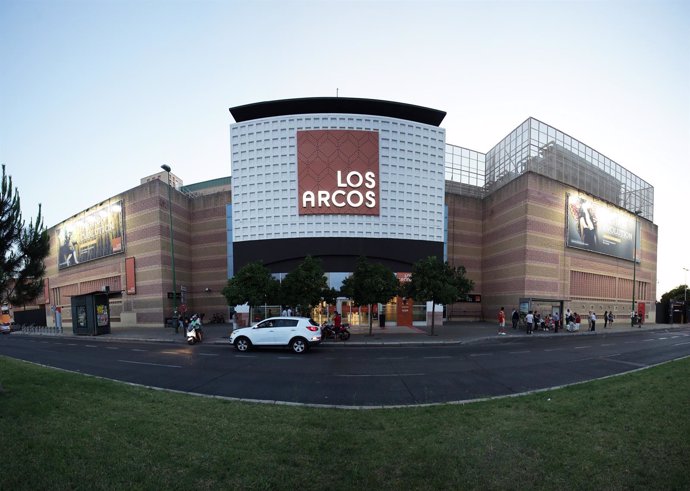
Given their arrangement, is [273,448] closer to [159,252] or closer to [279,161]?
[279,161]

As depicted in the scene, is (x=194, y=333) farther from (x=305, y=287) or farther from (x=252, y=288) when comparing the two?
(x=305, y=287)

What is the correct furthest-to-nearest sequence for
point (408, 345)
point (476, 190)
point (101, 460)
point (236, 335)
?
1. point (476, 190)
2. point (408, 345)
3. point (236, 335)
4. point (101, 460)

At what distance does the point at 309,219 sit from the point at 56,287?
148 ft

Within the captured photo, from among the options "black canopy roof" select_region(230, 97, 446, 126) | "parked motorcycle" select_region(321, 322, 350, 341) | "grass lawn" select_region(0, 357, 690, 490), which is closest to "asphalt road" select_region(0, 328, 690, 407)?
"grass lawn" select_region(0, 357, 690, 490)

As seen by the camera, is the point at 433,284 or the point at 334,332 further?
the point at 433,284

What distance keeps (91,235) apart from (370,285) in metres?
37.6

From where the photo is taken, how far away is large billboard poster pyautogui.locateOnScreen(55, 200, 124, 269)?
35.4m

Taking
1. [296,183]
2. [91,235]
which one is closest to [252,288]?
[296,183]

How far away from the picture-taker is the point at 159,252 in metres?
31.8

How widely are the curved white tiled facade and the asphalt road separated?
14.5 metres

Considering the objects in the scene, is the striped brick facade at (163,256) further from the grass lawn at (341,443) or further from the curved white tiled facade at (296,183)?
the grass lawn at (341,443)

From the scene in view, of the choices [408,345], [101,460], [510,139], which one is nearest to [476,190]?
[510,139]

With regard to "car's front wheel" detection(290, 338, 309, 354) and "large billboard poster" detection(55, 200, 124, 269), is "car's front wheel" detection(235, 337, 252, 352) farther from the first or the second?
"large billboard poster" detection(55, 200, 124, 269)

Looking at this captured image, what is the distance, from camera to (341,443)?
5219mm
